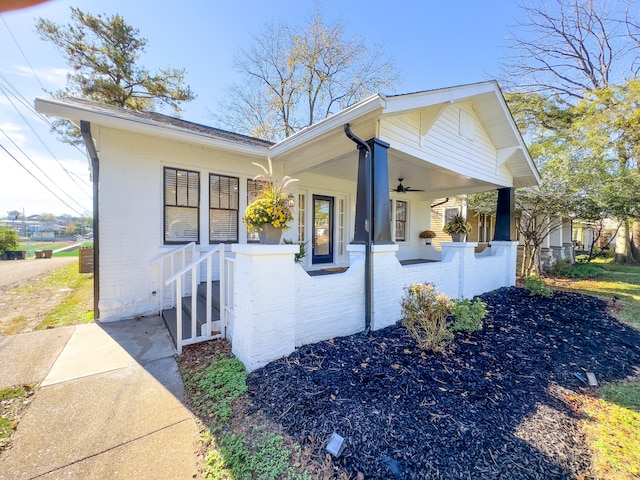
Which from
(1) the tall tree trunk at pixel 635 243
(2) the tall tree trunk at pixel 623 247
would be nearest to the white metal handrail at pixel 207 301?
(2) the tall tree trunk at pixel 623 247

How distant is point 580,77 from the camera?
13.8 meters

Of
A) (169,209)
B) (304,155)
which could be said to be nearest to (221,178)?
(169,209)

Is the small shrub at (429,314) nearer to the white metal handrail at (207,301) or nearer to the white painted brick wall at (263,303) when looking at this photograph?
the white painted brick wall at (263,303)

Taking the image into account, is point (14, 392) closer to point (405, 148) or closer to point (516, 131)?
point (405, 148)

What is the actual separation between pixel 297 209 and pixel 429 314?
14.8ft

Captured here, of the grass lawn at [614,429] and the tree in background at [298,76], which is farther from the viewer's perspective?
the tree in background at [298,76]

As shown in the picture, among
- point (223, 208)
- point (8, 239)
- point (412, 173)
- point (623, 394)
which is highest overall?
point (412, 173)

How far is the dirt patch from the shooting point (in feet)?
14.6

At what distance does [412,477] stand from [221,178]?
220 inches

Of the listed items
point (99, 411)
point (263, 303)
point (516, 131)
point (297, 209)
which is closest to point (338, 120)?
point (263, 303)

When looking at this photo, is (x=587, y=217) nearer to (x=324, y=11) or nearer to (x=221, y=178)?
(x=221, y=178)

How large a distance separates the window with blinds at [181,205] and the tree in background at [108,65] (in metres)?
10.6

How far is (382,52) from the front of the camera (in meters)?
13.3

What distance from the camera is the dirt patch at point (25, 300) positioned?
445cm
